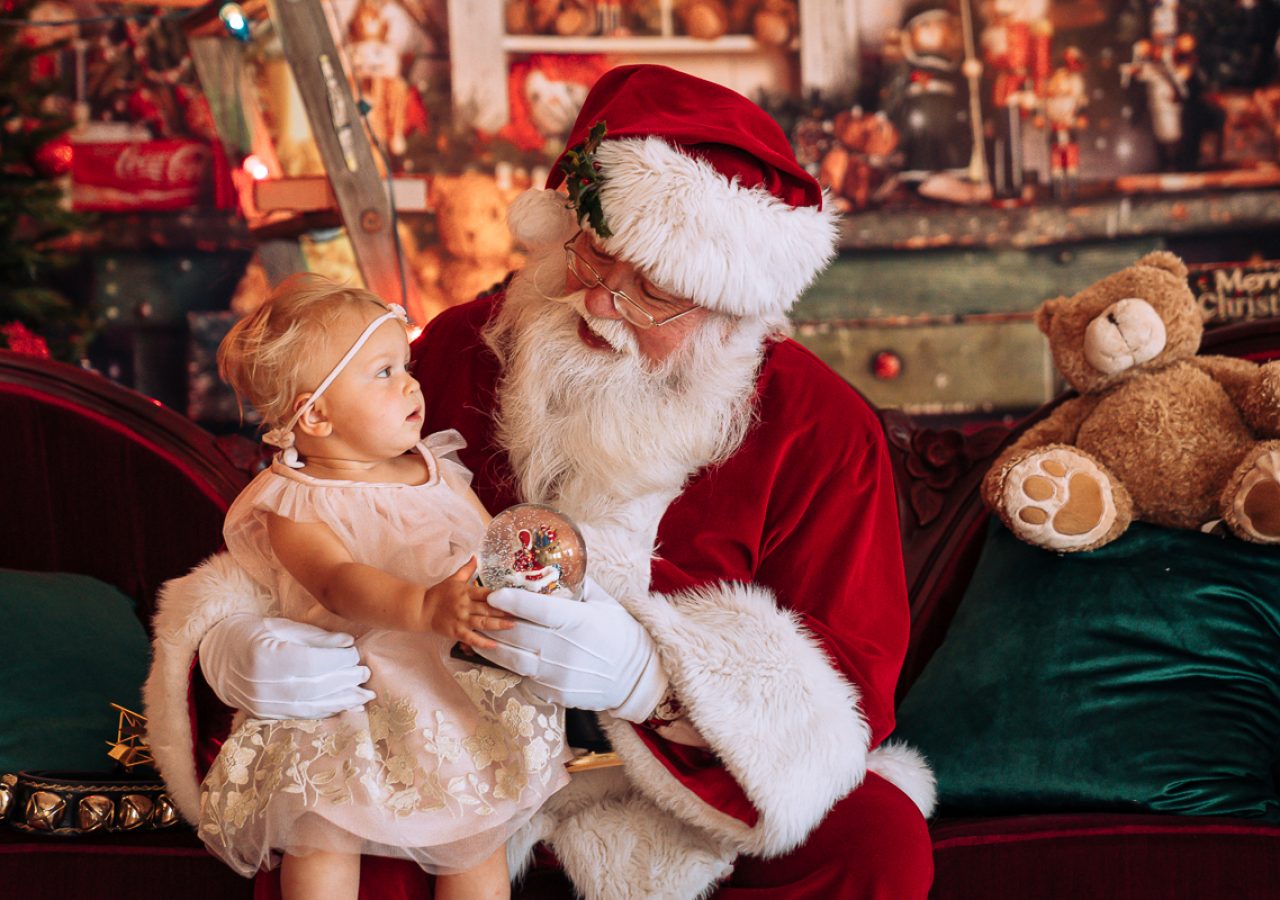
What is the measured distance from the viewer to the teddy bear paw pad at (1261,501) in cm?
229

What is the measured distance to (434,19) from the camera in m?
4.31

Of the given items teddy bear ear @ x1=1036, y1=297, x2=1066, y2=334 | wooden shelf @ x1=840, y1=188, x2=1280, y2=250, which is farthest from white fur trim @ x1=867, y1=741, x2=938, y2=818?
wooden shelf @ x1=840, y1=188, x2=1280, y2=250

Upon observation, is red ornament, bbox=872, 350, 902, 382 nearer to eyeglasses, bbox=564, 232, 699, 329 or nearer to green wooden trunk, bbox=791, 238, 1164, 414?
green wooden trunk, bbox=791, 238, 1164, 414

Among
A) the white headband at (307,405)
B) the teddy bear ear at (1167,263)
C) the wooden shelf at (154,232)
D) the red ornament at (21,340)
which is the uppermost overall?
the wooden shelf at (154,232)

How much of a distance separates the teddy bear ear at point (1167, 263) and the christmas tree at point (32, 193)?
11.1 ft

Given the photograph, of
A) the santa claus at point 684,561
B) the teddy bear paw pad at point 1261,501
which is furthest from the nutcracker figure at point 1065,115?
the santa claus at point 684,561

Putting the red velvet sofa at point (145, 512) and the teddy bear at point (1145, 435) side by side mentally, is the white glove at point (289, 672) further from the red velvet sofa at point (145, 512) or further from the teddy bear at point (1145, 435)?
the teddy bear at point (1145, 435)

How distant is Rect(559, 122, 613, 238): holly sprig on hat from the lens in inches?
82.7

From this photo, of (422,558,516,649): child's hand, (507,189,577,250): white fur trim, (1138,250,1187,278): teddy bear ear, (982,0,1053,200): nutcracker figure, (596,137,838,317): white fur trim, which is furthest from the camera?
(982,0,1053,200): nutcracker figure

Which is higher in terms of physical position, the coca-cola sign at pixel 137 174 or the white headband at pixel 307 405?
the coca-cola sign at pixel 137 174

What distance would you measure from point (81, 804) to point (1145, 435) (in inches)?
88.0

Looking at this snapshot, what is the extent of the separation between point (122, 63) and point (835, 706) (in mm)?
3703

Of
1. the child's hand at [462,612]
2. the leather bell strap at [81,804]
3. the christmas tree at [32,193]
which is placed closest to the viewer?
the child's hand at [462,612]

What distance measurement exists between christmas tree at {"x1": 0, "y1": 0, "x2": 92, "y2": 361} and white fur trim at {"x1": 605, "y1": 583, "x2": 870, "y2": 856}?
9.87 ft
